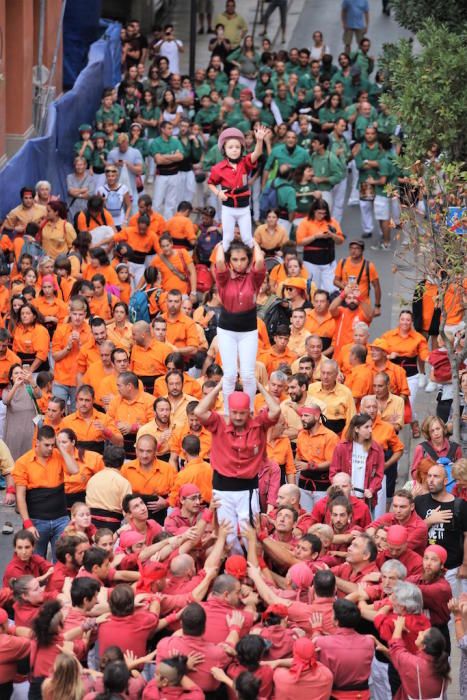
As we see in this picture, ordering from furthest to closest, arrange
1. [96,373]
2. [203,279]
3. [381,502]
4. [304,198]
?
[304,198], [203,279], [96,373], [381,502]

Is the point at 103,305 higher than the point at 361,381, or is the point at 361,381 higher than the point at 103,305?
the point at 361,381

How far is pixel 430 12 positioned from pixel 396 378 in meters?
5.91

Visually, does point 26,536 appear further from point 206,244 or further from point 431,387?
point 206,244

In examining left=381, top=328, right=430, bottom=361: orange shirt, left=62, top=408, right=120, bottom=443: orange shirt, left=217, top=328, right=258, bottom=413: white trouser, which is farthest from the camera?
left=381, top=328, right=430, bottom=361: orange shirt

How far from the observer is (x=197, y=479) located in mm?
14070

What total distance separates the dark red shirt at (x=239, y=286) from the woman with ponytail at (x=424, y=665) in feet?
9.20

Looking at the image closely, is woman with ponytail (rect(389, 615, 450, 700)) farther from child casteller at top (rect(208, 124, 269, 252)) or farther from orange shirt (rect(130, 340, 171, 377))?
orange shirt (rect(130, 340, 171, 377))

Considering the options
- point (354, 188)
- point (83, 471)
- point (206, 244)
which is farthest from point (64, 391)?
point (354, 188)

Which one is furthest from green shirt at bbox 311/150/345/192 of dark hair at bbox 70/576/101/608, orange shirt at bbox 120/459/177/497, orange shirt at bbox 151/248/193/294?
dark hair at bbox 70/576/101/608

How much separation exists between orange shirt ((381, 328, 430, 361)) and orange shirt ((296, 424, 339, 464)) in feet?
8.19

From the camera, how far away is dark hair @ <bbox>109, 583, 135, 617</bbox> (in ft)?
36.1

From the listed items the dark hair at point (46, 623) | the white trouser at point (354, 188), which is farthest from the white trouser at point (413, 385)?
the white trouser at point (354, 188)

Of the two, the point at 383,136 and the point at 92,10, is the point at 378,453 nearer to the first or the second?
the point at 383,136

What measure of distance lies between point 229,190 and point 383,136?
40.9 feet
